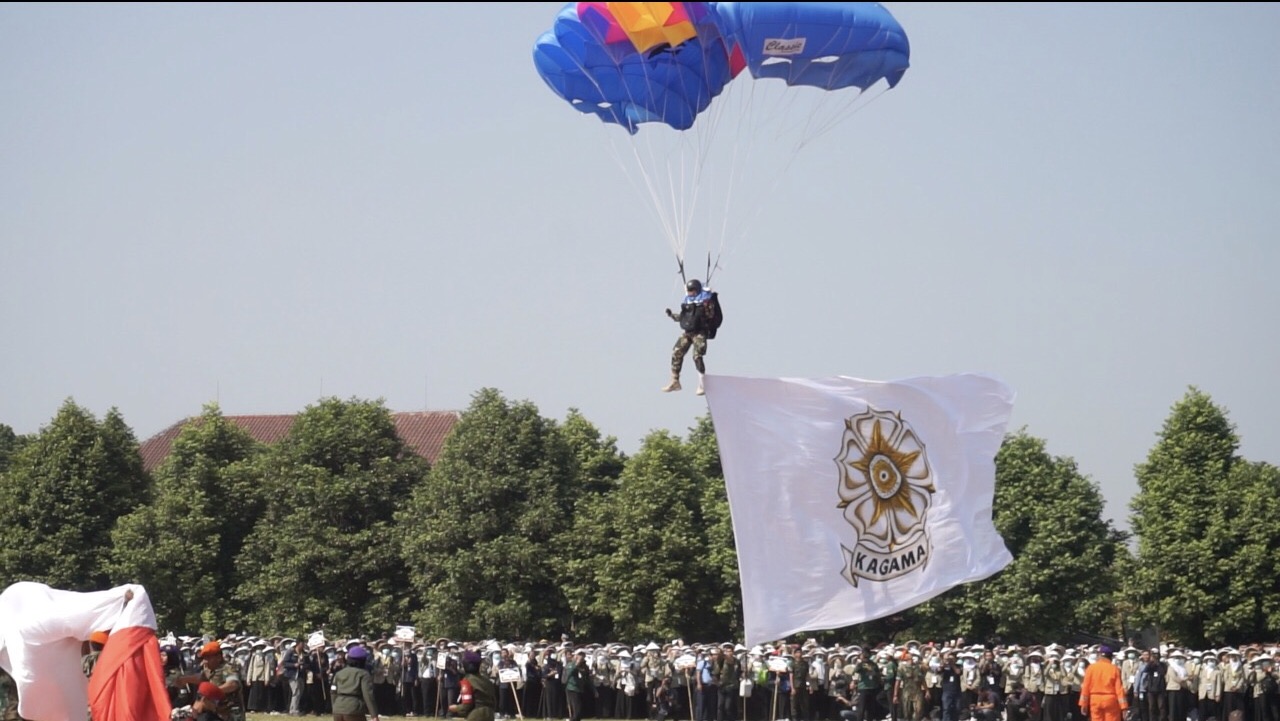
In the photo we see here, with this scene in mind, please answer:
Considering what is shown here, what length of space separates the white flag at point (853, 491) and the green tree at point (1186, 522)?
2300cm

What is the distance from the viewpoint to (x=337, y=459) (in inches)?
1768

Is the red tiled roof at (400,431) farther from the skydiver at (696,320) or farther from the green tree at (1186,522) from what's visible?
the skydiver at (696,320)

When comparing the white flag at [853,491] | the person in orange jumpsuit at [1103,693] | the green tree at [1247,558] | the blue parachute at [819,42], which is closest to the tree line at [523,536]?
the green tree at [1247,558]

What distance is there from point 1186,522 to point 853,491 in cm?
2457

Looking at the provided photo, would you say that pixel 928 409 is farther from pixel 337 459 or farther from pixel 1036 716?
pixel 337 459

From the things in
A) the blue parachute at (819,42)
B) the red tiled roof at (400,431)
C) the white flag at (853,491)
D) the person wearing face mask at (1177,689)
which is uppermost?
the red tiled roof at (400,431)

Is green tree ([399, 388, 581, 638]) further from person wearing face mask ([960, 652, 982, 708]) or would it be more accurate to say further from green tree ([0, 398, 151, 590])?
person wearing face mask ([960, 652, 982, 708])

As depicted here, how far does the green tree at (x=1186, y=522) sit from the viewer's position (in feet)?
128

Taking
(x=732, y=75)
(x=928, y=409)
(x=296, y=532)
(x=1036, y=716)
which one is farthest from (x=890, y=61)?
(x=296, y=532)

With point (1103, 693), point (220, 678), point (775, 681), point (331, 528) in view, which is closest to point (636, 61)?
point (220, 678)

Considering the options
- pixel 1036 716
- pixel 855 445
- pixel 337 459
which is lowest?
pixel 1036 716

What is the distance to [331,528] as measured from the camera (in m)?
42.7

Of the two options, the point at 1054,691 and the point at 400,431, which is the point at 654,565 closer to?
the point at 1054,691

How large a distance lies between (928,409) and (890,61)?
4.83 meters
